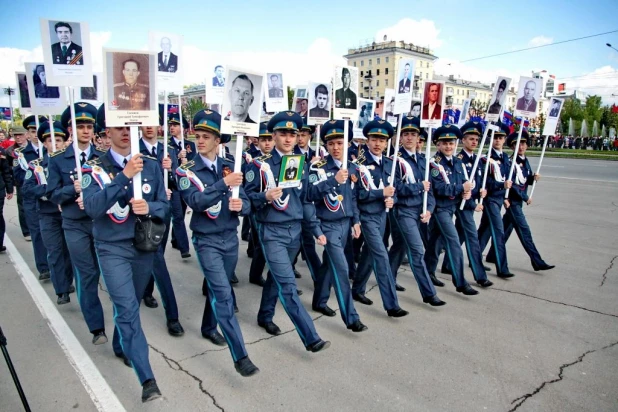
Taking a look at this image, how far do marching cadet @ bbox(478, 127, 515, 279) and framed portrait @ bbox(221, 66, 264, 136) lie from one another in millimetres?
4017

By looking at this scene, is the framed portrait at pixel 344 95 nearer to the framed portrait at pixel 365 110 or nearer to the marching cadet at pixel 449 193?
the marching cadet at pixel 449 193

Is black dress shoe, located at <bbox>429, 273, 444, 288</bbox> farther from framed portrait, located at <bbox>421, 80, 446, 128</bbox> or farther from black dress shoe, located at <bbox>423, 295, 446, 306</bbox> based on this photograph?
framed portrait, located at <bbox>421, 80, 446, 128</bbox>

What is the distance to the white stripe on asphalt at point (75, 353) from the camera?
138 inches

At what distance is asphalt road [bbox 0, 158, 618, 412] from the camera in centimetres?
351

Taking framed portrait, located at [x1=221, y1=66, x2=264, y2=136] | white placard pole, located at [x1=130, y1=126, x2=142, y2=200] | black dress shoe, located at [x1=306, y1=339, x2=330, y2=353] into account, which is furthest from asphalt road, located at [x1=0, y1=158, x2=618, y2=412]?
framed portrait, located at [x1=221, y1=66, x2=264, y2=136]

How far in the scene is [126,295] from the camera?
140 inches

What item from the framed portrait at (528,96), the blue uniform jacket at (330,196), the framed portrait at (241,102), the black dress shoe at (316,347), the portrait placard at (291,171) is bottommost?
the black dress shoe at (316,347)

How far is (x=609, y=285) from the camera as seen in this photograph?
6.08 meters

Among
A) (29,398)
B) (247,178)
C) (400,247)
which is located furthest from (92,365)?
(400,247)

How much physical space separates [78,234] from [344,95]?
3134 millimetres

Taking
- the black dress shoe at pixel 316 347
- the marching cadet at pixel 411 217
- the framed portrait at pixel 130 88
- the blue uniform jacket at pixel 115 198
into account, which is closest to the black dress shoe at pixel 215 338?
the black dress shoe at pixel 316 347

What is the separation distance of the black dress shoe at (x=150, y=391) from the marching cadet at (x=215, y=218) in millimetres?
650

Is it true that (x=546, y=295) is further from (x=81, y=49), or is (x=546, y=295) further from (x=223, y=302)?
(x=81, y=49)

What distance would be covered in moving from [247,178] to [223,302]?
1.29 m
